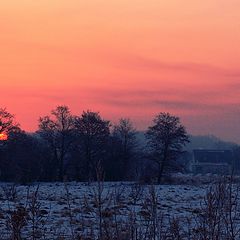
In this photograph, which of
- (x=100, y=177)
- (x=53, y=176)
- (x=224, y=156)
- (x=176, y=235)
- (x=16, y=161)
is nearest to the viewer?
(x=100, y=177)

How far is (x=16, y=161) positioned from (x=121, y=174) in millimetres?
10979

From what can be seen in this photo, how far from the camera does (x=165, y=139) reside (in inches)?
2361

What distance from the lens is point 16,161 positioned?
54250 millimetres

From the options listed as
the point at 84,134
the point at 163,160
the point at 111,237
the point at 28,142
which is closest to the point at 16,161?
the point at 28,142

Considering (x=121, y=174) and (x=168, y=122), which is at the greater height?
(x=168, y=122)

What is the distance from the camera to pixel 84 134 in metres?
60.6

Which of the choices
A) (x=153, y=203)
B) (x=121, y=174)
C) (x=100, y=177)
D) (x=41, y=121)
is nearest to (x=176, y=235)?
(x=153, y=203)

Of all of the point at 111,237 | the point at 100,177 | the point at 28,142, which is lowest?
the point at 111,237

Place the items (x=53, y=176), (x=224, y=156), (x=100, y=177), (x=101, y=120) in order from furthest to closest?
1. (x=224, y=156)
2. (x=101, y=120)
3. (x=53, y=176)
4. (x=100, y=177)

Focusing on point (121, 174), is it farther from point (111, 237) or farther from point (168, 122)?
point (111, 237)

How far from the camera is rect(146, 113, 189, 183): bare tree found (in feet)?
195

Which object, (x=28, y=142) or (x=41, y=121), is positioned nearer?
(x=28, y=142)

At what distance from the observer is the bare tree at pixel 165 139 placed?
195 ft

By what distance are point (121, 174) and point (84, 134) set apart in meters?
5.80
